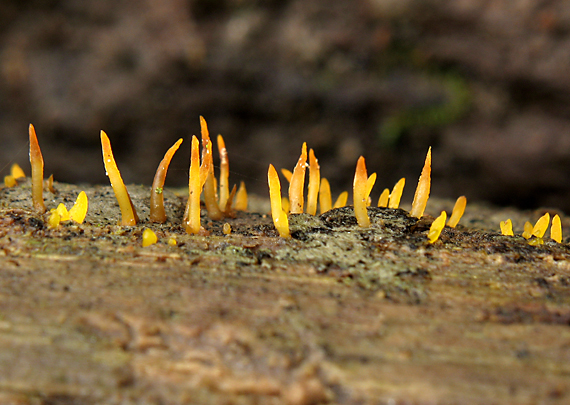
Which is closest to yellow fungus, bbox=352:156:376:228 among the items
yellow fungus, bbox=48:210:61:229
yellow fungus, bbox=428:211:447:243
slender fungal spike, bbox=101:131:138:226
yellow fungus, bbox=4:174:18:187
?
yellow fungus, bbox=428:211:447:243

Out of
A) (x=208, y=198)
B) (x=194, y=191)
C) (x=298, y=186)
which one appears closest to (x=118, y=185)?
(x=194, y=191)

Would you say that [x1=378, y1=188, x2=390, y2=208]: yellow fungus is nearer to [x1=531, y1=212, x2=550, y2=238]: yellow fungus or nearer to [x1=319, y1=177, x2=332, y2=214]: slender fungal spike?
[x1=319, y1=177, x2=332, y2=214]: slender fungal spike

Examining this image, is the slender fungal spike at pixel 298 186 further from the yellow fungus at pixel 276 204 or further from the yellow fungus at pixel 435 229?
the yellow fungus at pixel 435 229

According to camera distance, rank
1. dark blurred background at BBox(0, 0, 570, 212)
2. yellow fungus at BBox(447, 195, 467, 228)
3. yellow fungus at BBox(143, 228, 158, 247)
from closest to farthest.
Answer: yellow fungus at BBox(143, 228, 158, 247) → yellow fungus at BBox(447, 195, 467, 228) → dark blurred background at BBox(0, 0, 570, 212)

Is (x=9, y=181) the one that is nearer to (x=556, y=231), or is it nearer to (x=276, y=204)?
(x=276, y=204)

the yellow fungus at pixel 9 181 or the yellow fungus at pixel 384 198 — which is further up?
the yellow fungus at pixel 9 181

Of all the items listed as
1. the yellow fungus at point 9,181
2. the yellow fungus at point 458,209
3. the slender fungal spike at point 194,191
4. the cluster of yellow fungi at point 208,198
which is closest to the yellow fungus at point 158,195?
the cluster of yellow fungi at point 208,198

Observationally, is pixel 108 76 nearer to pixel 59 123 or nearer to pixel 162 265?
pixel 59 123
